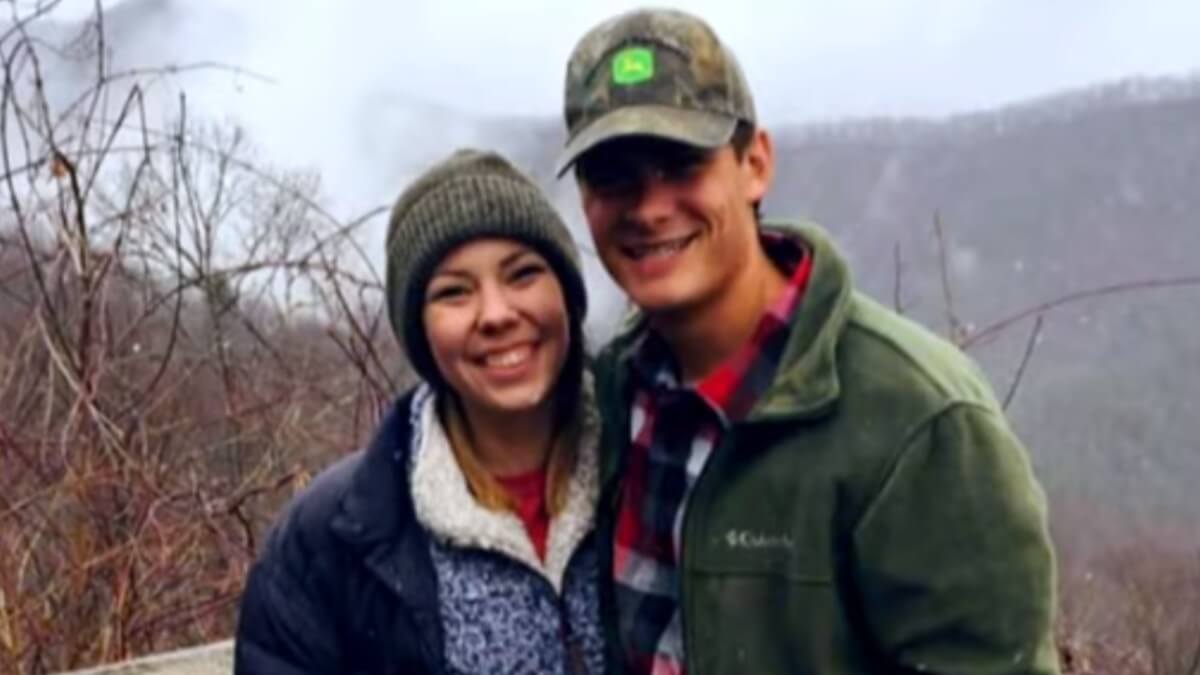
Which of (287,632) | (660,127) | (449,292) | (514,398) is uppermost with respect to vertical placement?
(660,127)

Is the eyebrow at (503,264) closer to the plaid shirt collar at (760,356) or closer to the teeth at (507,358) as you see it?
the teeth at (507,358)

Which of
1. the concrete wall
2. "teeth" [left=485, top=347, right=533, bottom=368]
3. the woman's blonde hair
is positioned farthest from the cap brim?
the concrete wall

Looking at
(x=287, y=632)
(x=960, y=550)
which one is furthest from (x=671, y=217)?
(x=287, y=632)

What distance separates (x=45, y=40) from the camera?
14.0ft

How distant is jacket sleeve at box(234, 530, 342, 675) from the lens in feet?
6.57

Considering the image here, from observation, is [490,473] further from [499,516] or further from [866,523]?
[866,523]

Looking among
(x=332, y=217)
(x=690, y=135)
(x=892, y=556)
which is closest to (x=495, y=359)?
(x=690, y=135)

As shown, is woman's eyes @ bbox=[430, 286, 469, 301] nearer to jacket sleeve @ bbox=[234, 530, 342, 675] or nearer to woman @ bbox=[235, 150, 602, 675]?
woman @ bbox=[235, 150, 602, 675]

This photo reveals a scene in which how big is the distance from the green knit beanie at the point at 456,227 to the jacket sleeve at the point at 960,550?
50 cm

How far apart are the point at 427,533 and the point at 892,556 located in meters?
0.55

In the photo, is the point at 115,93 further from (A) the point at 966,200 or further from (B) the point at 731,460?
(A) the point at 966,200

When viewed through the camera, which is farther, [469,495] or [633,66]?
[469,495]

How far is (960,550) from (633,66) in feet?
1.75

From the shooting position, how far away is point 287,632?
201cm
